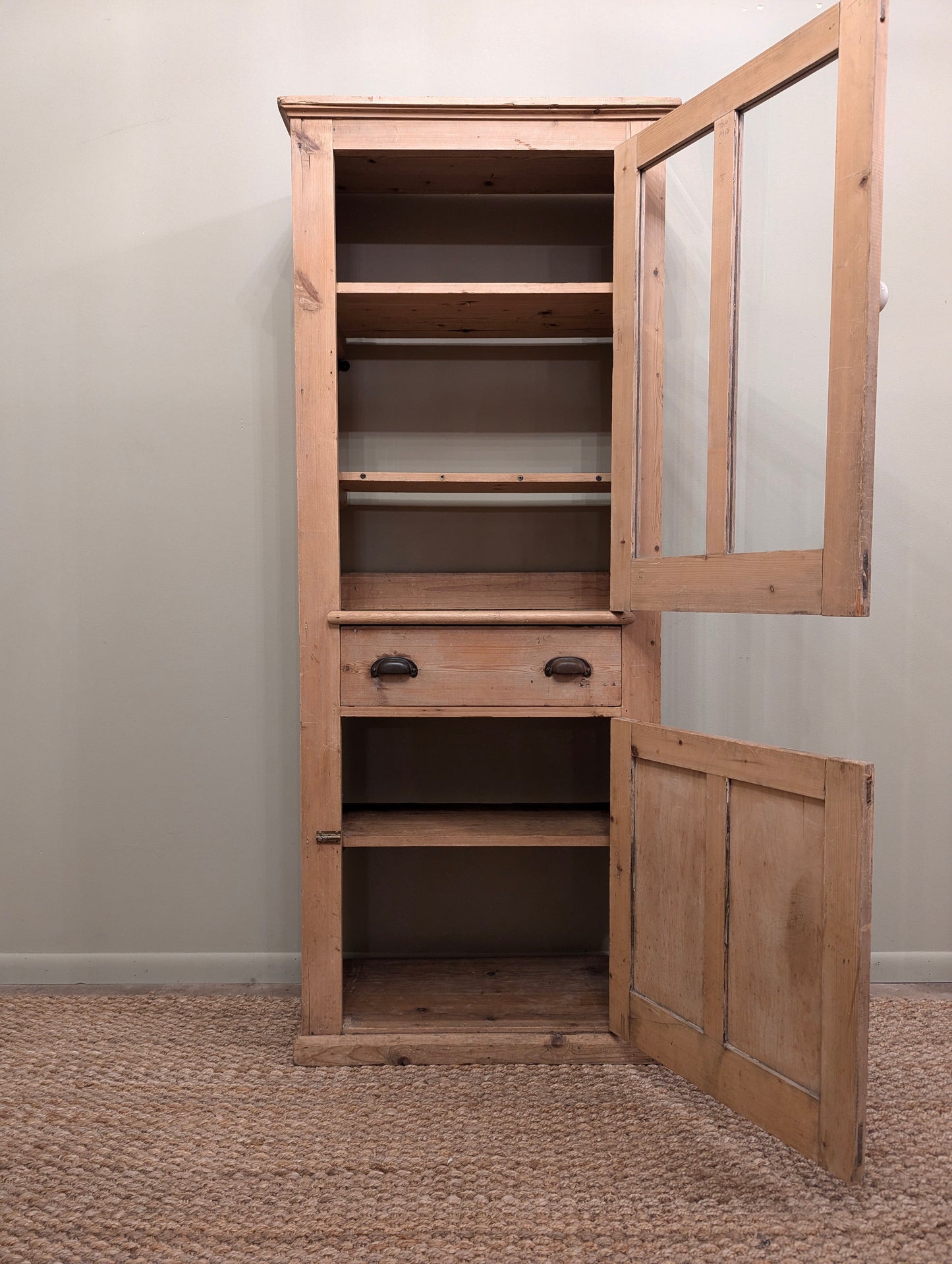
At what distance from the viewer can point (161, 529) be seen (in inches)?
87.5

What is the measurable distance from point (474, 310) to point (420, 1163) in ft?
5.70

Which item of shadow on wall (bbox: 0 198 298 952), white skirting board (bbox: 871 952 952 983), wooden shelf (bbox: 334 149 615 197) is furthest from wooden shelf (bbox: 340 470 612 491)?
white skirting board (bbox: 871 952 952 983)

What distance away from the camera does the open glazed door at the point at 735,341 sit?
1.36 metres

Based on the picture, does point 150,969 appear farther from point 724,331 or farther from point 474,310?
point 724,331

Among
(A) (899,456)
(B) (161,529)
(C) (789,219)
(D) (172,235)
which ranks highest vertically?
(D) (172,235)

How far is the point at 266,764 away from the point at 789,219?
171cm

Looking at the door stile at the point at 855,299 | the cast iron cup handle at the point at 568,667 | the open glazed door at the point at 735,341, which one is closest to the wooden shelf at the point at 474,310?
the open glazed door at the point at 735,341

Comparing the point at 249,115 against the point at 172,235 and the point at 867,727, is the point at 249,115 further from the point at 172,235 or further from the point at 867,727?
the point at 867,727

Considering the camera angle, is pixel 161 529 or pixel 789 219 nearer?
pixel 789 219

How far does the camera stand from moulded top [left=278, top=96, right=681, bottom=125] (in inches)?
69.3

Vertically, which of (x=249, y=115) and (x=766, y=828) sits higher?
(x=249, y=115)

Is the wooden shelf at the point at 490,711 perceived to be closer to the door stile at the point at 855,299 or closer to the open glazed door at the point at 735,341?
the open glazed door at the point at 735,341

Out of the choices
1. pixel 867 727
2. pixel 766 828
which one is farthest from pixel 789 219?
pixel 867 727

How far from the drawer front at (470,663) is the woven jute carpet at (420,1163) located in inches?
31.2
